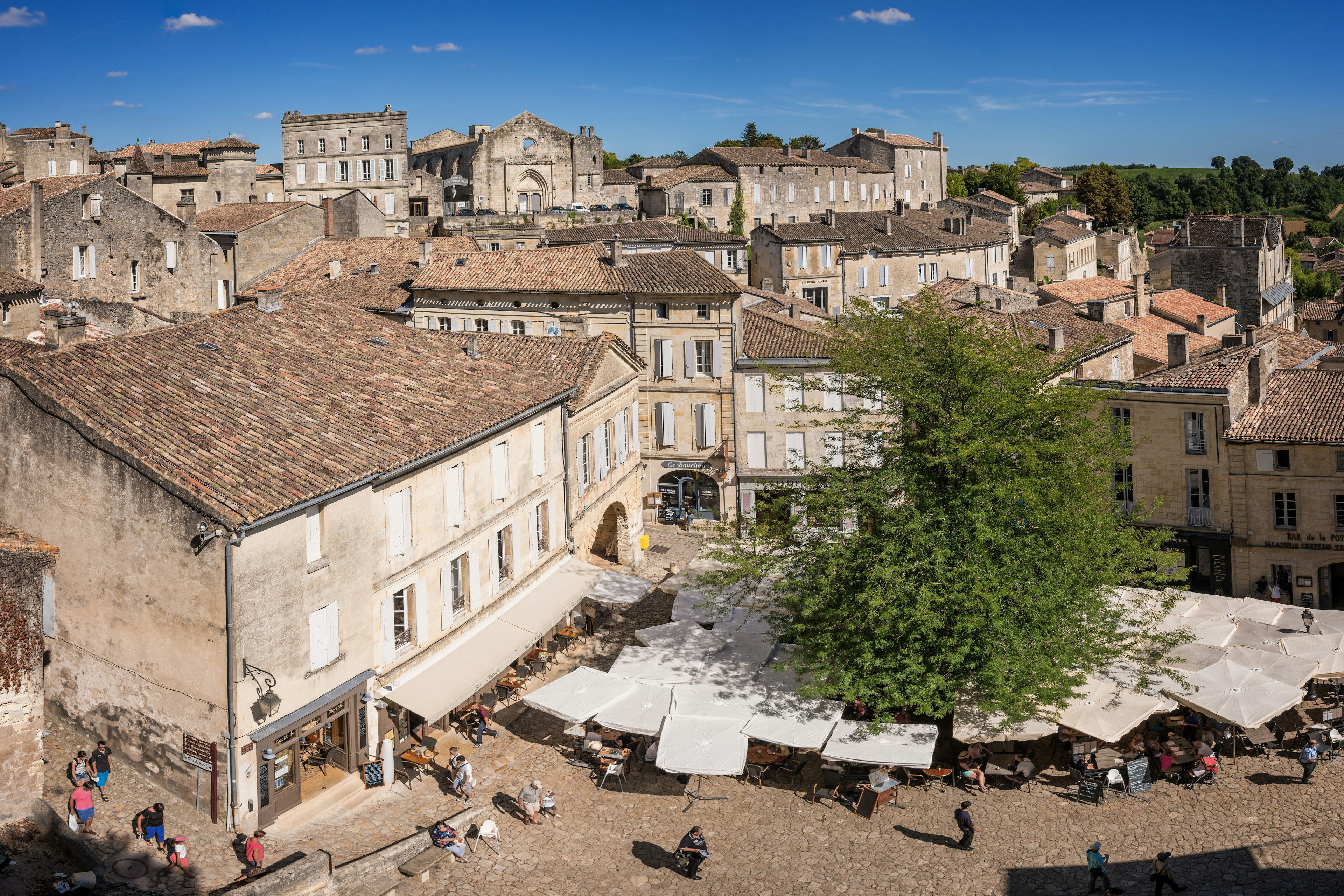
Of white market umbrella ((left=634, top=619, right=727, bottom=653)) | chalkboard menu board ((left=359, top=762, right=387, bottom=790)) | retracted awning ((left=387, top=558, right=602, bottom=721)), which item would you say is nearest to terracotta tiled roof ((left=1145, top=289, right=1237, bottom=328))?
white market umbrella ((left=634, top=619, right=727, bottom=653))

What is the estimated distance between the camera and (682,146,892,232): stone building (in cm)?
8500

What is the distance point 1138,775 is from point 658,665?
9.64 metres

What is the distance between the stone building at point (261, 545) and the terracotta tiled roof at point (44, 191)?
2030cm

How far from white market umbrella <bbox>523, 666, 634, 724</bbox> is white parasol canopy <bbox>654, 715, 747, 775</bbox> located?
1458 millimetres

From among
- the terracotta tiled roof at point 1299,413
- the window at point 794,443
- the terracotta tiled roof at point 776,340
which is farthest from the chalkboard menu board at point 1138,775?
the window at point 794,443

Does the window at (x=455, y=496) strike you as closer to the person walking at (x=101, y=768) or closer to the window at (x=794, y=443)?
the person walking at (x=101, y=768)

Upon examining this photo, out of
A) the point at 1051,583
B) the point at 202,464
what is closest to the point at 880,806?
the point at 1051,583

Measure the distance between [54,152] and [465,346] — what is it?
5630 centimetres

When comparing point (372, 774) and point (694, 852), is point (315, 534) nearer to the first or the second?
point (372, 774)

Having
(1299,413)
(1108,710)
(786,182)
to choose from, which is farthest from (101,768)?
(786,182)

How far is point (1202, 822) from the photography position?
21.1 m

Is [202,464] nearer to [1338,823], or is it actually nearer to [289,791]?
[289,791]

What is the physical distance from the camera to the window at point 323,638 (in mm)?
19188

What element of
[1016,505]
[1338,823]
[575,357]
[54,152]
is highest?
[54,152]
